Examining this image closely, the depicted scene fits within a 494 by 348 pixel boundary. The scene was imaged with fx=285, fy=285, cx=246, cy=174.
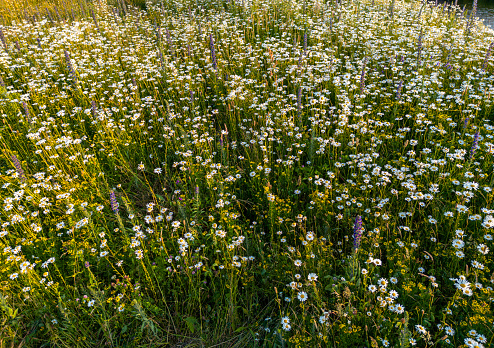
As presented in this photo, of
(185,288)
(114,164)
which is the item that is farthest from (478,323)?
(114,164)

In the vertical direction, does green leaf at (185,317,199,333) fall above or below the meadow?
below

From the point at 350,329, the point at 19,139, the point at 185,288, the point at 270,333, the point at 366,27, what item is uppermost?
the point at 366,27

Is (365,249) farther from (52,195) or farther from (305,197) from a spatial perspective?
(52,195)

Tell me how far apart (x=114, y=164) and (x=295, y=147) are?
2842 millimetres

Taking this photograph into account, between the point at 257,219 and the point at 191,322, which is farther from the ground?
the point at 257,219

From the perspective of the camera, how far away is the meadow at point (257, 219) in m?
2.59

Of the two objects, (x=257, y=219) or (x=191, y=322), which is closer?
(x=191, y=322)

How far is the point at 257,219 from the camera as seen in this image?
139 inches

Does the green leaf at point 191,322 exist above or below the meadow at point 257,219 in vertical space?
below

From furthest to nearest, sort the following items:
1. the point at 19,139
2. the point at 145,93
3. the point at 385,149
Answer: the point at 145,93, the point at 19,139, the point at 385,149

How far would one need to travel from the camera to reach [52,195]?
3.99 m

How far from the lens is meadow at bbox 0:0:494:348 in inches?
102

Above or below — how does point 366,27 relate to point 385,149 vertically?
above

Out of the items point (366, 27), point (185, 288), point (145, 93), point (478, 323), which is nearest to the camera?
point (478, 323)
